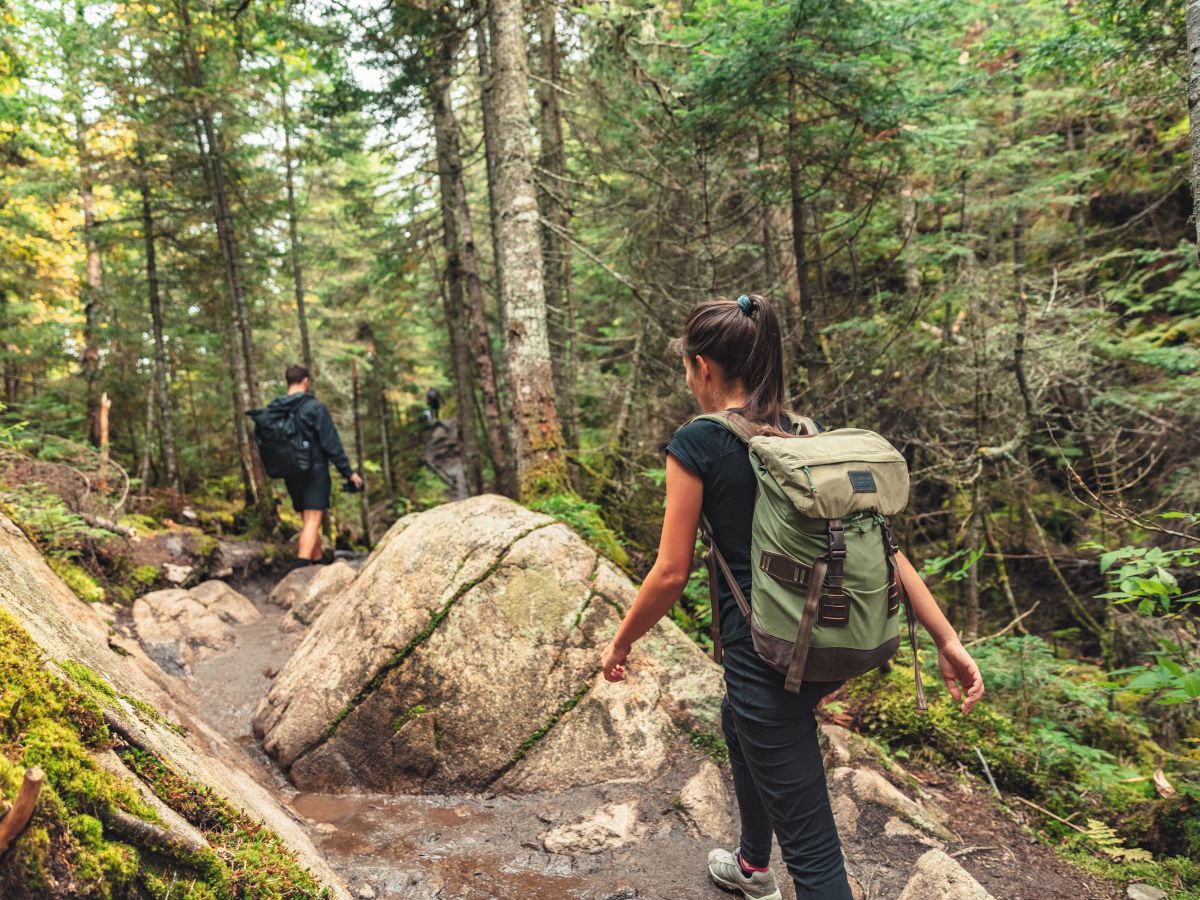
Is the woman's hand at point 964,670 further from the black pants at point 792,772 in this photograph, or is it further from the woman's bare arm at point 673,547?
the woman's bare arm at point 673,547

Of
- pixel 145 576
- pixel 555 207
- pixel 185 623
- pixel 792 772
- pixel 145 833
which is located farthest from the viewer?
pixel 555 207

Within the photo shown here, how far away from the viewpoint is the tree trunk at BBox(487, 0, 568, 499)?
260 inches

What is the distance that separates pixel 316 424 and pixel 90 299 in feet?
27.5

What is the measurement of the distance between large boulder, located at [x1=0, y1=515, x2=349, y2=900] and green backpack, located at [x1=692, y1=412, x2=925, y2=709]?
191cm

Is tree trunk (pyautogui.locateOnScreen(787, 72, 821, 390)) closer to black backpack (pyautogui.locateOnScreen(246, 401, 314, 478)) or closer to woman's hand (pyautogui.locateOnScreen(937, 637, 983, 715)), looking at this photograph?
woman's hand (pyautogui.locateOnScreen(937, 637, 983, 715))

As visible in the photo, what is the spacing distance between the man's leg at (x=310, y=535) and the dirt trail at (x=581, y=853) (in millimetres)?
4545

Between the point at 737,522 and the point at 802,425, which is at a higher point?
the point at 802,425

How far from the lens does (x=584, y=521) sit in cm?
583

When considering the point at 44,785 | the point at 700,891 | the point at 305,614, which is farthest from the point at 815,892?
the point at 305,614

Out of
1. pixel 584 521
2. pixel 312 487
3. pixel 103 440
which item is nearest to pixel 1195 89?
pixel 584 521

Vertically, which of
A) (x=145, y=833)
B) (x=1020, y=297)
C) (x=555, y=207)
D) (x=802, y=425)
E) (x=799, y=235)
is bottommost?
(x=145, y=833)

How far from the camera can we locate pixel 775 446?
2.22 m

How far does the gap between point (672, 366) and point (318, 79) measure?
15584 millimetres

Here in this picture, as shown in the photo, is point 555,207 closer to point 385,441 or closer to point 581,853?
point 581,853
